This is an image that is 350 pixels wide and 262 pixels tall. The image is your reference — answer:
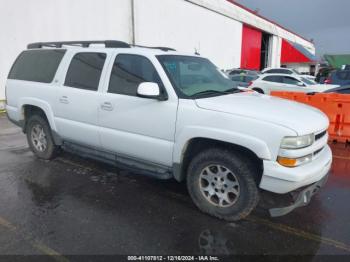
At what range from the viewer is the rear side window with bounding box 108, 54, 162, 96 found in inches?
161

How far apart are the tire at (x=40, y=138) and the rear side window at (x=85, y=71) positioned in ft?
3.42

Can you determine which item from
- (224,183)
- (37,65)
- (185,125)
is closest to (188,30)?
(37,65)

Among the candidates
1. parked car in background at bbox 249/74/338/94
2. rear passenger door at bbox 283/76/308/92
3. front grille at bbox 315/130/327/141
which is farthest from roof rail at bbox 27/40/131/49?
rear passenger door at bbox 283/76/308/92

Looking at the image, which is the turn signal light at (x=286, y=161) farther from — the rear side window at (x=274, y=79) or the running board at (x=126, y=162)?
the rear side window at (x=274, y=79)

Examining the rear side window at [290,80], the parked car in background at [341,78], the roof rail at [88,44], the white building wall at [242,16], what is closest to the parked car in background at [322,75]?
the parked car in background at [341,78]

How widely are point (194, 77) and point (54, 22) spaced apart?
11.0 m

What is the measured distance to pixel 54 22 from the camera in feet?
43.1

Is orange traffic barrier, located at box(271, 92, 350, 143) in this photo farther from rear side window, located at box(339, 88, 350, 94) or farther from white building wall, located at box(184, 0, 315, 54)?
white building wall, located at box(184, 0, 315, 54)

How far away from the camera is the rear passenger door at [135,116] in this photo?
3.88m

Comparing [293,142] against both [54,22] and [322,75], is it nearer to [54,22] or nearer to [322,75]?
[54,22]

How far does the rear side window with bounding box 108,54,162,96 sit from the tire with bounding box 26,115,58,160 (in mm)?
1916

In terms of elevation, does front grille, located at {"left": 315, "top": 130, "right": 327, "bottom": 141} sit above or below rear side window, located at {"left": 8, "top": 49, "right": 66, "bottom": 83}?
below

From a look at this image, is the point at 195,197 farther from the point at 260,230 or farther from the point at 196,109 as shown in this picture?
the point at 196,109

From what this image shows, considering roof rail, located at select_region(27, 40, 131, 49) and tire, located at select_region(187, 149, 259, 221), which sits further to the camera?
roof rail, located at select_region(27, 40, 131, 49)
